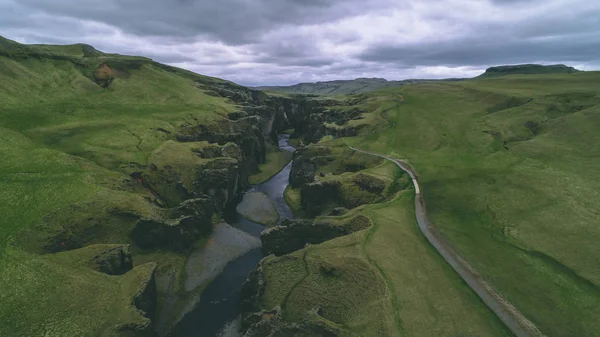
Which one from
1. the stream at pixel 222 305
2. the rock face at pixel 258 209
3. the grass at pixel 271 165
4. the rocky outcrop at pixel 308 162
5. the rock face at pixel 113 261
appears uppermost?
the rocky outcrop at pixel 308 162

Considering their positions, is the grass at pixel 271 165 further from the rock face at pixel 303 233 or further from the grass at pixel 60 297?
the grass at pixel 60 297

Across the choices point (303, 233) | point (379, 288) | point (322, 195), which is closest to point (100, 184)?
point (303, 233)

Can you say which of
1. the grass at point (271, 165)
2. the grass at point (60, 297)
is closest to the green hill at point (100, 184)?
the grass at point (60, 297)

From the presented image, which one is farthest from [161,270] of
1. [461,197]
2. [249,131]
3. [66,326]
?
[249,131]

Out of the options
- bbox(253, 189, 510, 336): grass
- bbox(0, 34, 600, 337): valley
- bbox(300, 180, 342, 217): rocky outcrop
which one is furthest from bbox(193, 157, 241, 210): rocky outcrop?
bbox(253, 189, 510, 336): grass

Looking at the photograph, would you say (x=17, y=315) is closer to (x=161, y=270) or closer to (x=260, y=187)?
(x=161, y=270)

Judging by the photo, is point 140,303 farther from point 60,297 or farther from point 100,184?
point 100,184
